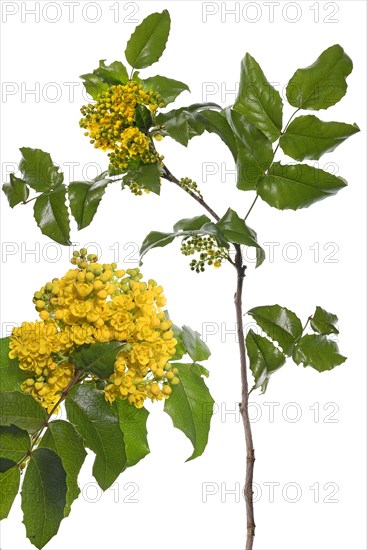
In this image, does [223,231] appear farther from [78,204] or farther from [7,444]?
[7,444]

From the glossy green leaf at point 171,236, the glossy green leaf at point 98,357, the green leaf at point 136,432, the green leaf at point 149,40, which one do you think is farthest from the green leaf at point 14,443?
the green leaf at point 149,40

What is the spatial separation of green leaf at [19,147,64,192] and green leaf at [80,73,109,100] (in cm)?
14

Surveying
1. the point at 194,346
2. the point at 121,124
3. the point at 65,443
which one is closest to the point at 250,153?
the point at 121,124

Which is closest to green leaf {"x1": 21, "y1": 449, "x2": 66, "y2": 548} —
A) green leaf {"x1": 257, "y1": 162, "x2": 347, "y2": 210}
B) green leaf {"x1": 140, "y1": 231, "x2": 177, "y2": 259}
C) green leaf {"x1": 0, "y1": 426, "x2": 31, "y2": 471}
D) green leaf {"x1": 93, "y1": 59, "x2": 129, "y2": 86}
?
green leaf {"x1": 0, "y1": 426, "x2": 31, "y2": 471}

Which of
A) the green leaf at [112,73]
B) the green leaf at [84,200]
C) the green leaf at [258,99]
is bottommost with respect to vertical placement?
the green leaf at [84,200]

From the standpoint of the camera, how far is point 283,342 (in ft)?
4.96

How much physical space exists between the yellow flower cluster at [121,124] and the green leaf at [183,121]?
3 centimetres

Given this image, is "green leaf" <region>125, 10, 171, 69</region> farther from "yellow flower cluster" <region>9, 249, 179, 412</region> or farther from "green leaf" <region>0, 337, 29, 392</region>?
"green leaf" <region>0, 337, 29, 392</region>

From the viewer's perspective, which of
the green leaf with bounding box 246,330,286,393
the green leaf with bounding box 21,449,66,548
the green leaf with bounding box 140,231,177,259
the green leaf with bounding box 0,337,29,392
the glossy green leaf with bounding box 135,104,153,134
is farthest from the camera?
the green leaf with bounding box 246,330,286,393

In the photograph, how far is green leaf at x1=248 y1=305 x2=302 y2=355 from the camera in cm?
150

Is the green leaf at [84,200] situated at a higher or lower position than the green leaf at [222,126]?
lower

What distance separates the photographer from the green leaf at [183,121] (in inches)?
51.5

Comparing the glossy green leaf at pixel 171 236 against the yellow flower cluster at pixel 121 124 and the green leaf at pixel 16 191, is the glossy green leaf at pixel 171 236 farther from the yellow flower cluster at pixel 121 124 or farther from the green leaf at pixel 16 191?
the green leaf at pixel 16 191

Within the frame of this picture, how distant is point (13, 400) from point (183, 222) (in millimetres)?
464
